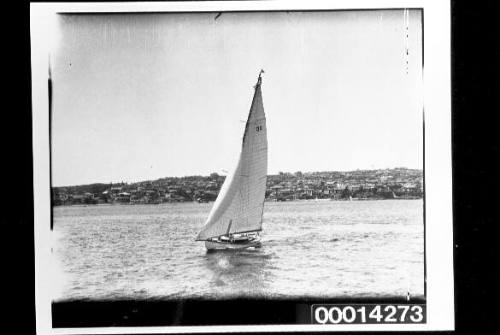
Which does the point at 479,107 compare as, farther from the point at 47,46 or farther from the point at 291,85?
the point at 47,46

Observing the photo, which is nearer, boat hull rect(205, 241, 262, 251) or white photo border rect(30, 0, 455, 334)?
white photo border rect(30, 0, 455, 334)

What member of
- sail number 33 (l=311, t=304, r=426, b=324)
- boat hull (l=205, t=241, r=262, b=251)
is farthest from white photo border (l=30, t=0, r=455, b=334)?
boat hull (l=205, t=241, r=262, b=251)

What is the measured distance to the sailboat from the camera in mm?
2818

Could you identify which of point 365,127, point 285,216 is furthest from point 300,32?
point 285,216

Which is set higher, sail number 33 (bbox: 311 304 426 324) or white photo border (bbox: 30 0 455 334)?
white photo border (bbox: 30 0 455 334)

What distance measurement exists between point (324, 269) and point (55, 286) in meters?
1.14

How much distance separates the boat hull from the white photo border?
0.36 m

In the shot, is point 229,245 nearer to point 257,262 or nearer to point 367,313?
point 257,262

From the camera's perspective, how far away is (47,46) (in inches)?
108

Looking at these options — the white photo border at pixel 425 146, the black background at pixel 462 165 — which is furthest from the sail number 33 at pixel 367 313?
the black background at pixel 462 165

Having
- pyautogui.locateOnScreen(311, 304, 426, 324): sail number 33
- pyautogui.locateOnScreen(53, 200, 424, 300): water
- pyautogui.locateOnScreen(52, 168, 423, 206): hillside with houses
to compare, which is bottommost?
pyautogui.locateOnScreen(311, 304, 426, 324): sail number 33

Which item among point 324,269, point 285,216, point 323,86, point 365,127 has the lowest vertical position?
point 324,269

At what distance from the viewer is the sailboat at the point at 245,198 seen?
9.25 feet

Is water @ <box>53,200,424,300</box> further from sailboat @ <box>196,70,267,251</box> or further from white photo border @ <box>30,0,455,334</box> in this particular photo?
sailboat @ <box>196,70,267,251</box>
